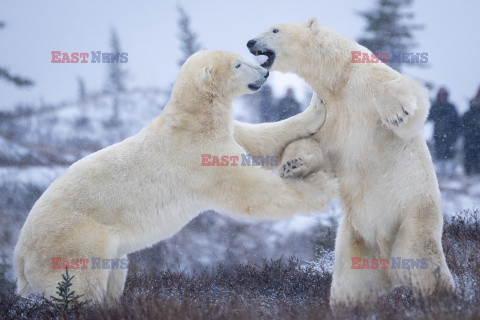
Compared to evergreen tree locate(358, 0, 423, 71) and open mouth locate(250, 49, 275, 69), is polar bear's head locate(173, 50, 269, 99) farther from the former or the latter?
evergreen tree locate(358, 0, 423, 71)

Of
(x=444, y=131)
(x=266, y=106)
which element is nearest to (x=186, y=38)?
(x=266, y=106)

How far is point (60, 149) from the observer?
424 inches

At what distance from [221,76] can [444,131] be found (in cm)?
656

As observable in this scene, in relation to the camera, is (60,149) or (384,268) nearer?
(384,268)

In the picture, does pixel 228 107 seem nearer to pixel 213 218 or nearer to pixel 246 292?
pixel 246 292

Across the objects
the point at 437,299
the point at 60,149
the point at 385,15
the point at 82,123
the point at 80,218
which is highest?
the point at 385,15

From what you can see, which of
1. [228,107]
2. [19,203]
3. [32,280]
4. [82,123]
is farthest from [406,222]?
[82,123]

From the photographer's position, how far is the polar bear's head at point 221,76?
331 cm

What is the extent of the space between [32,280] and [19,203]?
6.12m

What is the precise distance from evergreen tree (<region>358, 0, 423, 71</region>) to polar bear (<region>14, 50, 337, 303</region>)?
7770 millimetres

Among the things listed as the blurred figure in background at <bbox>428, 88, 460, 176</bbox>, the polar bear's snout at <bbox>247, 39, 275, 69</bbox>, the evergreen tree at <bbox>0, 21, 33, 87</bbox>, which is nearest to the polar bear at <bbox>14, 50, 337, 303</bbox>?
the polar bear's snout at <bbox>247, 39, 275, 69</bbox>

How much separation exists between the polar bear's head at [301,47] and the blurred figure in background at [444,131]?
190 inches

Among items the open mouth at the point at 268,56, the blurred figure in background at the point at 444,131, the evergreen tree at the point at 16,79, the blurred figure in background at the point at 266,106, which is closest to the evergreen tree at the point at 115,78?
the evergreen tree at the point at 16,79

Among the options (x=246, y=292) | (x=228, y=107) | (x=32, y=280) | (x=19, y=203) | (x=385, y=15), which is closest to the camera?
(x=32, y=280)
